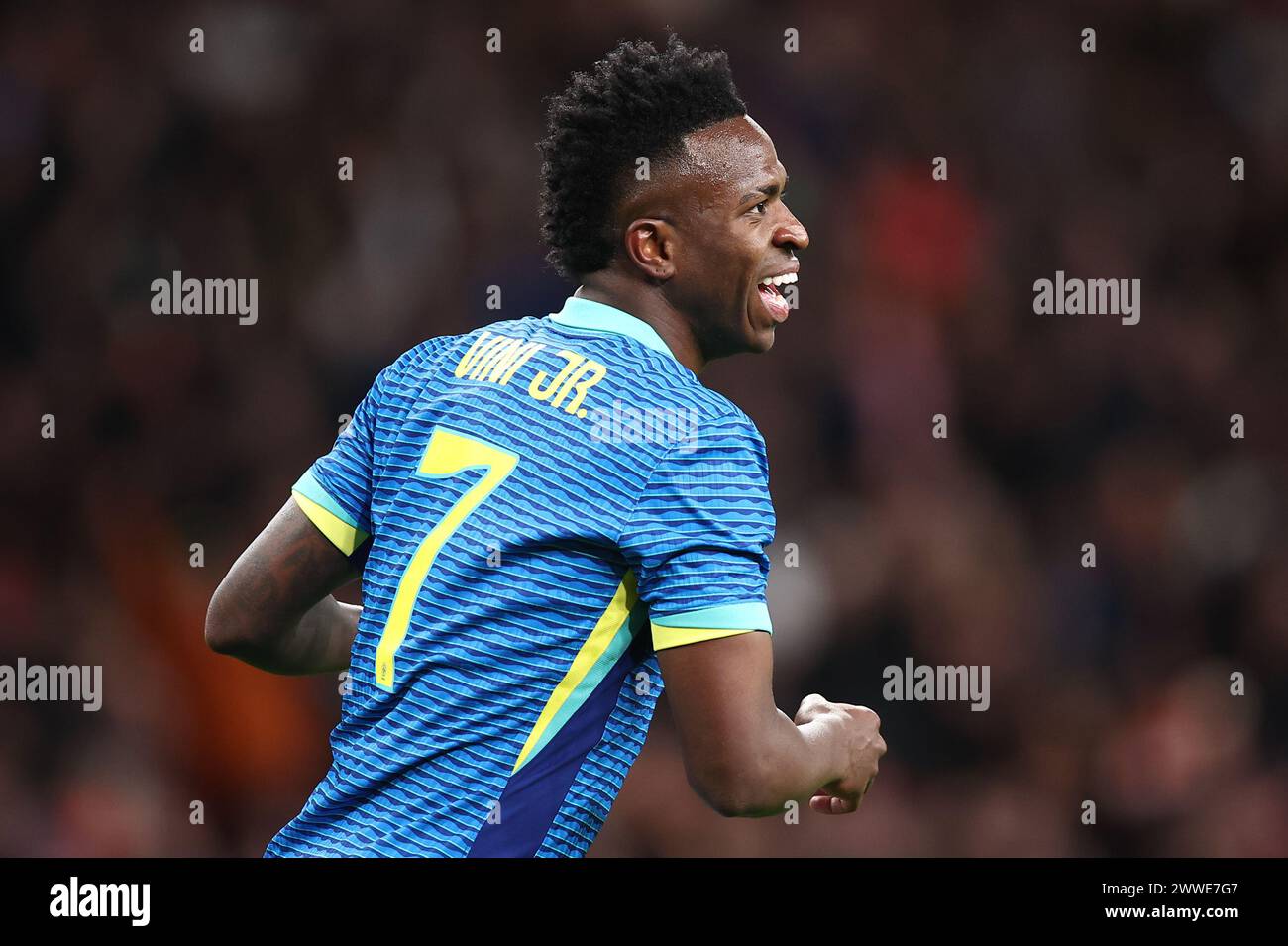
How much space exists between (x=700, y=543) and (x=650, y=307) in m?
0.64

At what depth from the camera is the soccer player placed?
235 cm

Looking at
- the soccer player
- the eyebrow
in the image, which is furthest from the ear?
the eyebrow

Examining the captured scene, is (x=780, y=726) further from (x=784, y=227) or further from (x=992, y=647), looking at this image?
(x=992, y=647)

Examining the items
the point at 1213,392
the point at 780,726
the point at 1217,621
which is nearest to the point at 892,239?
the point at 1213,392

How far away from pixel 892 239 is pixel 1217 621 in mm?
2026

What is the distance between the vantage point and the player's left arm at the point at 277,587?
9.29 feet

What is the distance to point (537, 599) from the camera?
2389 mm

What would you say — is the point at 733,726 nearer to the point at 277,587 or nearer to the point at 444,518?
the point at 444,518

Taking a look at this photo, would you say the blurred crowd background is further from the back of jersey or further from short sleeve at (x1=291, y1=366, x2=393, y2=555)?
the back of jersey
